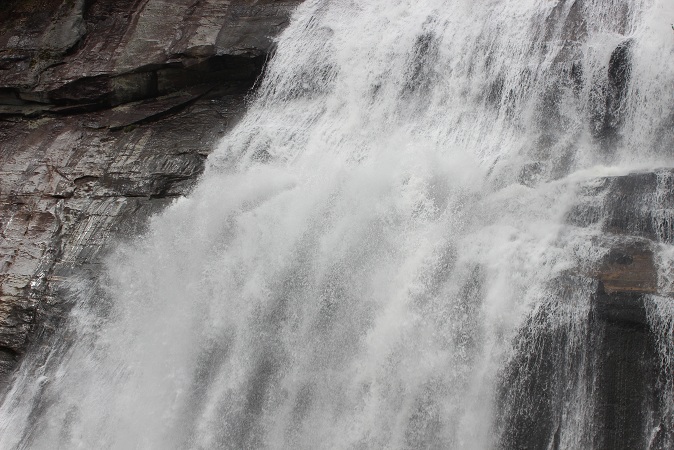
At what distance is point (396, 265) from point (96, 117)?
5031 millimetres

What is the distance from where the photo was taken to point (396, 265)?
255 inches

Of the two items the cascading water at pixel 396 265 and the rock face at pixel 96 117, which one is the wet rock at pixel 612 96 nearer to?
the cascading water at pixel 396 265

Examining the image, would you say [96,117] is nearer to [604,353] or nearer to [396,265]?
[396,265]

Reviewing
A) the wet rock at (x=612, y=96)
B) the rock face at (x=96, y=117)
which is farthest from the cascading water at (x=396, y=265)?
the rock face at (x=96, y=117)

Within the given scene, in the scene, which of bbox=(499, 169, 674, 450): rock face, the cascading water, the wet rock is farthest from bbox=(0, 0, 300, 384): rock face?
bbox=(499, 169, 674, 450): rock face

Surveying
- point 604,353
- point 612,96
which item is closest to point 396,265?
point 604,353

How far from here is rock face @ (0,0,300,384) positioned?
296 inches

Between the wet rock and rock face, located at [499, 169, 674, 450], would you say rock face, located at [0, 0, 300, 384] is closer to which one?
the wet rock

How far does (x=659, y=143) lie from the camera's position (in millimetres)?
6379

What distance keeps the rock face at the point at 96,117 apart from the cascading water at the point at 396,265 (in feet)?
1.59

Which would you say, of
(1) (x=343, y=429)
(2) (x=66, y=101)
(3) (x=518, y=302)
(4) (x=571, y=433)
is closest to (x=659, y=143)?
(3) (x=518, y=302)

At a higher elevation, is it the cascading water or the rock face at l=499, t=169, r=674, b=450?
the cascading water

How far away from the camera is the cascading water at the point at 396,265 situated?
5.71 m

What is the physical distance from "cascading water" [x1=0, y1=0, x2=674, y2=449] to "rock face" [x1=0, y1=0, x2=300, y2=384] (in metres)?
0.48
